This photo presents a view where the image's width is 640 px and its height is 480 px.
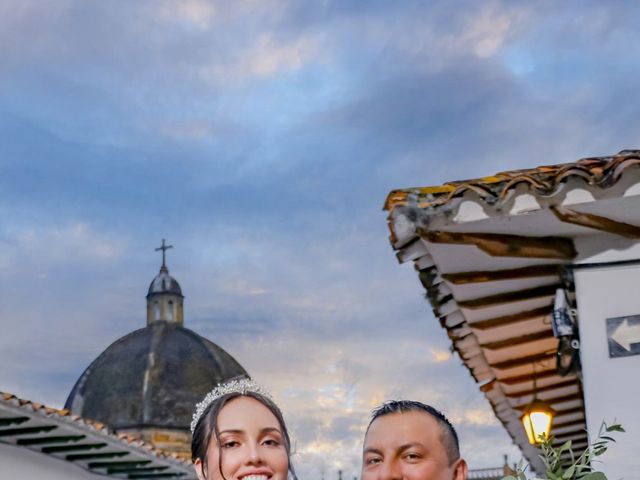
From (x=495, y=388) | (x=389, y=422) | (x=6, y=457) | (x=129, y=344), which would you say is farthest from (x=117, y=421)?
(x=389, y=422)

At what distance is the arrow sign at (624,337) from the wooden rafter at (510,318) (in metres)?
0.99

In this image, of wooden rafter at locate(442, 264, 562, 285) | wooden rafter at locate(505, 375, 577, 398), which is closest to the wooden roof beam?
wooden rafter at locate(505, 375, 577, 398)

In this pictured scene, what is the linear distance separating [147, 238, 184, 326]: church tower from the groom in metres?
40.1

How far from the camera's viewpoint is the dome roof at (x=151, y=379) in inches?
1448

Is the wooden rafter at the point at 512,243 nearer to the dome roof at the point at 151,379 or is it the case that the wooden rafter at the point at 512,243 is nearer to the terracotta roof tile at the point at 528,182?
the terracotta roof tile at the point at 528,182

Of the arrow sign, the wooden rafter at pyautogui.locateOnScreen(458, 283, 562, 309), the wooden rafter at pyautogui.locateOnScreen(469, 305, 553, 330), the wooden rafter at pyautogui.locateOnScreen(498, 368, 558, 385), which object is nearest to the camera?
the arrow sign

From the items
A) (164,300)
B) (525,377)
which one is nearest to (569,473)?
(525,377)

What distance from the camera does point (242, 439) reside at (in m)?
2.53

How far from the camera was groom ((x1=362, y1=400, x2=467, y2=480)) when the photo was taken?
7.47ft

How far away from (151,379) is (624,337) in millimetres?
34015

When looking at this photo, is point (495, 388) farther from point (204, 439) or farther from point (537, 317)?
point (204, 439)

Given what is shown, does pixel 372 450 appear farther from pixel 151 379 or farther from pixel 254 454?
pixel 151 379

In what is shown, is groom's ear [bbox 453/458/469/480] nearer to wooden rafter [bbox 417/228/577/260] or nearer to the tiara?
the tiara

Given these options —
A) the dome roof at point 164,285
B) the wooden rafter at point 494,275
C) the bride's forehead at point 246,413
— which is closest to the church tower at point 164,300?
the dome roof at point 164,285
